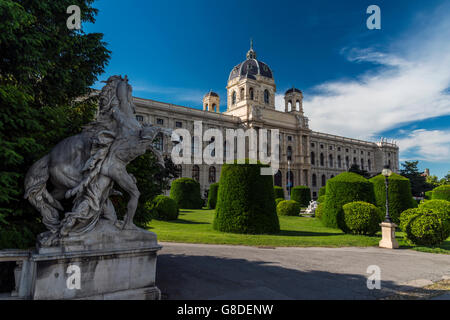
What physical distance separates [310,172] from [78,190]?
2349 inches

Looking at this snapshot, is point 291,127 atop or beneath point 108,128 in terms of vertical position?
atop

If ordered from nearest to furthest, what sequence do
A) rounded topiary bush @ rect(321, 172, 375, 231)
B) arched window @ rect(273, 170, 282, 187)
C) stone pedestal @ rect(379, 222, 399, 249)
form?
stone pedestal @ rect(379, 222, 399, 249), rounded topiary bush @ rect(321, 172, 375, 231), arched window @ rect(273, 170, 282, 187)

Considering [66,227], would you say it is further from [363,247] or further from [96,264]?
[363,247]

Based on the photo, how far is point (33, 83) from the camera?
16.2ft

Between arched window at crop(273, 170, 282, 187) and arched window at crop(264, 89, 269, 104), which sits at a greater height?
arched window at crop(264, 89, 269, 104)

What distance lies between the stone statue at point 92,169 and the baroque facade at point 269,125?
37494 millimetres

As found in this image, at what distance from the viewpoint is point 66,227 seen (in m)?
3.36

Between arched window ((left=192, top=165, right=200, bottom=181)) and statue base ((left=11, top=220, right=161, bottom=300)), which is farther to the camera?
arched window ((left=192, top=165, right=200, bottom=181))

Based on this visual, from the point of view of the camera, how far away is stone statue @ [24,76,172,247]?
11.6ft

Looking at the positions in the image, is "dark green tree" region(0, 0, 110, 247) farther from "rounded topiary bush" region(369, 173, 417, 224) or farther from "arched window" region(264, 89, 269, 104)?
"arched window" region(264, 89, 269, 104)

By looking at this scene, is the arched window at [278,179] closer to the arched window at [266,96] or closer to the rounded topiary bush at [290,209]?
the arched window at [266,96]

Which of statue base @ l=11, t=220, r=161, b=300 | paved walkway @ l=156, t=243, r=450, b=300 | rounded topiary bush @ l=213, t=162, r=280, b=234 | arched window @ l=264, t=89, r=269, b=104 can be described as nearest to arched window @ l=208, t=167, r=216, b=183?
arched window @ l=264, t=89, r=269, b=104

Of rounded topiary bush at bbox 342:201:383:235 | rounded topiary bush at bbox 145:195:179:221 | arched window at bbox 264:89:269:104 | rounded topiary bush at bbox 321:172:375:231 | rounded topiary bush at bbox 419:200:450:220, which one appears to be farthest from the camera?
arched window at bbox 264:89:269:104
